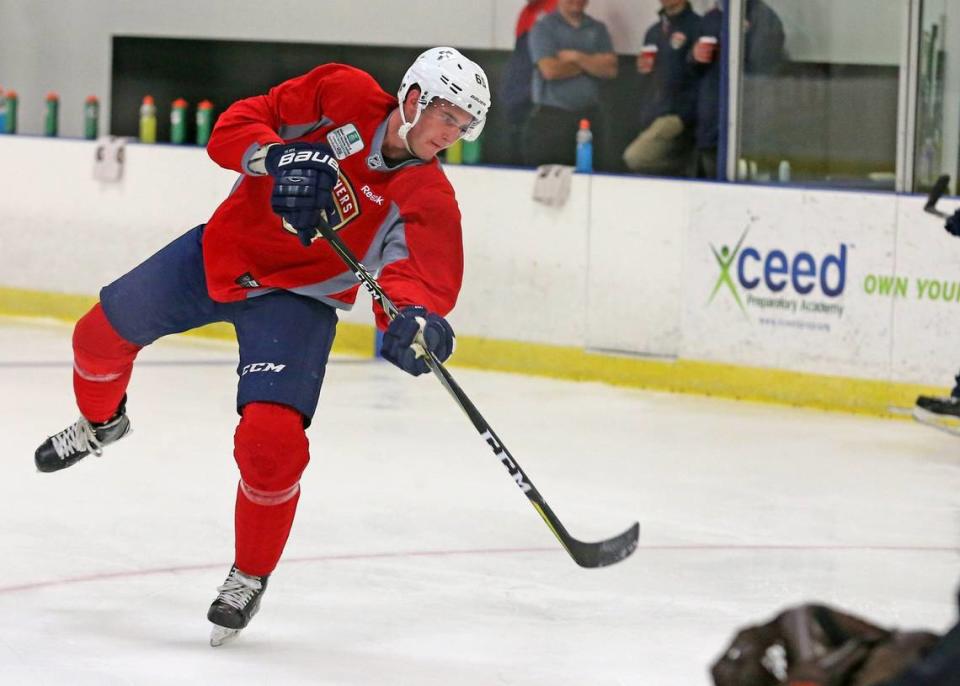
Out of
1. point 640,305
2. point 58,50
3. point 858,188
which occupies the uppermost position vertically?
point 58,50

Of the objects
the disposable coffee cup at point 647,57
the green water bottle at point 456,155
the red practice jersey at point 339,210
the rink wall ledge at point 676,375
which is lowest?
the rink wall ledge at point 676,375

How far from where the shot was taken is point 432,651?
3.62 metres

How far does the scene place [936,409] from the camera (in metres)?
5.91

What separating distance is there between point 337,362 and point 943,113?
265 centimetres

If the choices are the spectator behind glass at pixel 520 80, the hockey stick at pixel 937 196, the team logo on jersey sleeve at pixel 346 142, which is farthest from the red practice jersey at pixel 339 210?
the spectator behind glass at pixel 520 80

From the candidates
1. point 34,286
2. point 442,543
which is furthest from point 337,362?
point 442,543

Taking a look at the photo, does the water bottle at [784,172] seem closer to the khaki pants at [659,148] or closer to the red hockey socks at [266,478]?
the khaki pants at [659,148]

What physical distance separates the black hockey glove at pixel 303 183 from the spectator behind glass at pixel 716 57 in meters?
4.02

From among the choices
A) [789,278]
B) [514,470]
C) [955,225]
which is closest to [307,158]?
[514,470]

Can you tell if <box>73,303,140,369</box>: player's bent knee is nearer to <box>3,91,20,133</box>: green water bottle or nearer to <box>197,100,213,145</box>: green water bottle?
<box>197,100,213,145</box>: green water bottle

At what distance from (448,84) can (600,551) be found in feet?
3.10

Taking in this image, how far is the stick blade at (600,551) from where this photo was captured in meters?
3.62

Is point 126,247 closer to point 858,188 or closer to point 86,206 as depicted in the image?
point 86,206

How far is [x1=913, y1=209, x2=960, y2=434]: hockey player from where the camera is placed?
5.82 metres
